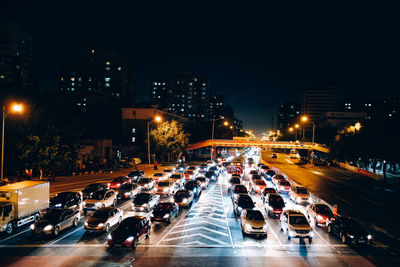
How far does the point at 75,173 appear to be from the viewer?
45812 millimetres

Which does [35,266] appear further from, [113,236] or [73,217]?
[73,217]

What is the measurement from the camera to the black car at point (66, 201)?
2247cm

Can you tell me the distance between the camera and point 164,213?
65.8 ft

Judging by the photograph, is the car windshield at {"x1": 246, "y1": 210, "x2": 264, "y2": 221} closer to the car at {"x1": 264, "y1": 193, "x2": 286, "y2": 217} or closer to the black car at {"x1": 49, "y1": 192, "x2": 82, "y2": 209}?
the car at {"x1": 264, "y1": 193, "x2": 286, "y2": 217}

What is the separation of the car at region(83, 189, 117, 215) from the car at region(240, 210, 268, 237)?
12.2m

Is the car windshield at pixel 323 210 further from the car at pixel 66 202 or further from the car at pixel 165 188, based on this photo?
the car at pixel 66 202

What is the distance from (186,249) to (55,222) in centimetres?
857

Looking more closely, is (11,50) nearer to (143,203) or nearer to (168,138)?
(168,138)

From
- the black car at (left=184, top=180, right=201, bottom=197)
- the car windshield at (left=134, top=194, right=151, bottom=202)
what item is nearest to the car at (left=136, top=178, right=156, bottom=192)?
the black car at (left=184, top=180, right=201, bottom=197)

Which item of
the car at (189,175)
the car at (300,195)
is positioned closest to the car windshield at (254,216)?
the car at (300,195)

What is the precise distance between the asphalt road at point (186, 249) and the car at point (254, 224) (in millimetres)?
440

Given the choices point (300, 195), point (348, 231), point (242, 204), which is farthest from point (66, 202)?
point (300, 195)

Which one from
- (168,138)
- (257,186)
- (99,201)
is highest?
(168,138)

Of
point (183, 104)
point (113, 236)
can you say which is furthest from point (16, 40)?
point (113, 236)
